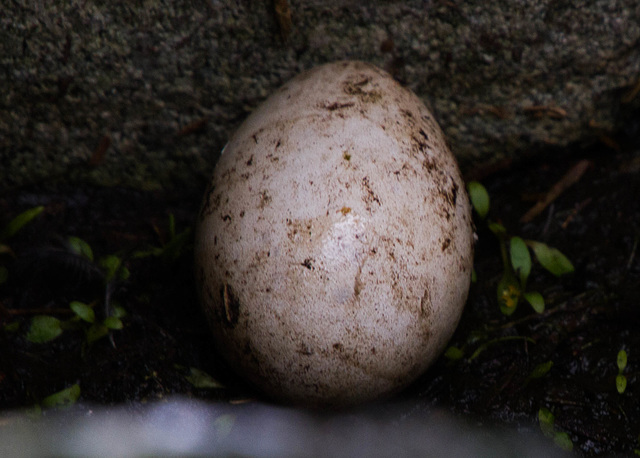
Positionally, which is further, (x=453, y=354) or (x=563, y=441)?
(x=453, y=354)

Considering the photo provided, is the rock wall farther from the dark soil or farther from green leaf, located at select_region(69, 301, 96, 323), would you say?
green leaf, located at select_region(69, 301, 96, 323)

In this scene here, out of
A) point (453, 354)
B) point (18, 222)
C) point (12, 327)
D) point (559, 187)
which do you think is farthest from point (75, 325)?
point (559, 187)

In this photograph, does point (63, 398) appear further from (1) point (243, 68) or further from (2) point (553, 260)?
(2) point (553, 260)

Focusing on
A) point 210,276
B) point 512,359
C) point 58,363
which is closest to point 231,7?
point 210,276

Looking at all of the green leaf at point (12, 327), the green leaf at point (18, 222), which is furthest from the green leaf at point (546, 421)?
the green leaf at point (18, 222)

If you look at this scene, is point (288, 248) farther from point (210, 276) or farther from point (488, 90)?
point (488, 90)

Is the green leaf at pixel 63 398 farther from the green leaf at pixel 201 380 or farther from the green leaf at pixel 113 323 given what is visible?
the green leaf at pixel 201 380
